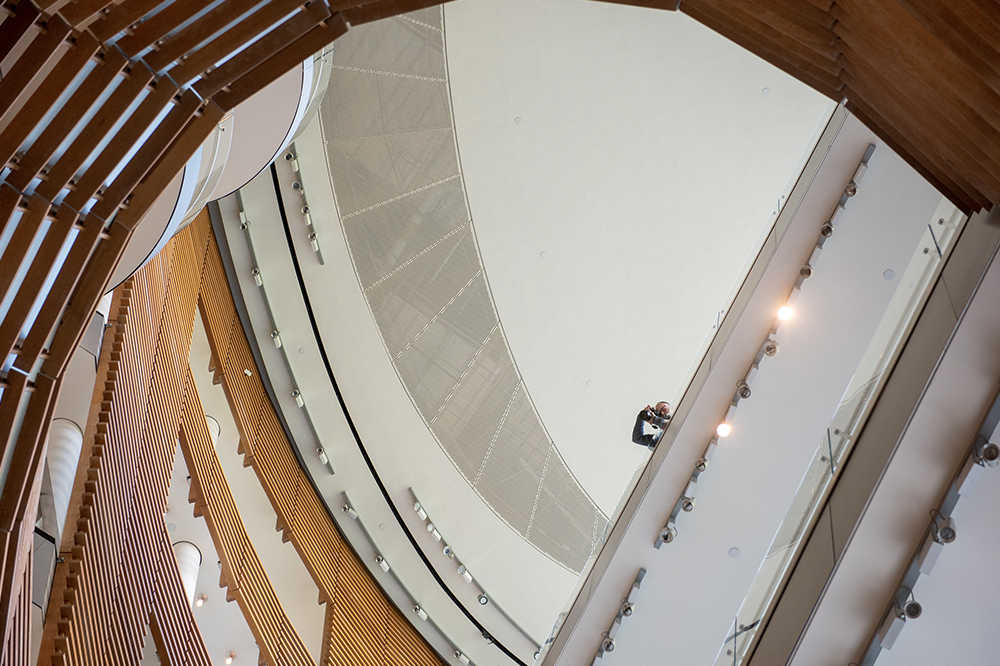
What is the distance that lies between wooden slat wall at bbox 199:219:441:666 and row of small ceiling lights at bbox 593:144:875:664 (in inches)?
230

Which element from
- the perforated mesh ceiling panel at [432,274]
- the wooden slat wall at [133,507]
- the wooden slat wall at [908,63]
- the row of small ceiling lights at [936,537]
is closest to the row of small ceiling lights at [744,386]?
the wooden slat wall at [908,63]

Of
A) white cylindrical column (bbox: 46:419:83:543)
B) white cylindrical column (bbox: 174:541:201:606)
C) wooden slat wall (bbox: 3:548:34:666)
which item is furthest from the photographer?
white cylindrical column (bbox: 174:541:201:606)

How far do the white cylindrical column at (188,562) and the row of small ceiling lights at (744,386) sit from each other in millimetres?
4654

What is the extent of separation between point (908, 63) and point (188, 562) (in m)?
8.54

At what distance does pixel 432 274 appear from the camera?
12789 mm

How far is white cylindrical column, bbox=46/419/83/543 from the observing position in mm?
6168

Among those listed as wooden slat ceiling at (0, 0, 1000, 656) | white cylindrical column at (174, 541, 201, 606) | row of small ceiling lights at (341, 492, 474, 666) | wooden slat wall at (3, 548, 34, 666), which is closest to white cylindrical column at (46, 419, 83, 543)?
wooden slat wall at (3, 548, 34, 666)

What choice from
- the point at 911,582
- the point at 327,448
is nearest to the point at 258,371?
the point at 327,448

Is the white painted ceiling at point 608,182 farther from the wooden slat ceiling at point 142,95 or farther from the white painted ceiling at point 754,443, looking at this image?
the wooden slat ceiling at point 142,95

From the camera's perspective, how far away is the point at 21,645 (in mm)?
4684

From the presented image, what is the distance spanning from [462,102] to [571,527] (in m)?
7.29

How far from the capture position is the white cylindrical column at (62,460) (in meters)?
6.17

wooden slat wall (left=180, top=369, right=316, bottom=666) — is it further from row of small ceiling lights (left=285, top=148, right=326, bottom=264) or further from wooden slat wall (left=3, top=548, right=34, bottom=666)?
wooden slat wall (left=3, top=548, right=34, bottom=666)

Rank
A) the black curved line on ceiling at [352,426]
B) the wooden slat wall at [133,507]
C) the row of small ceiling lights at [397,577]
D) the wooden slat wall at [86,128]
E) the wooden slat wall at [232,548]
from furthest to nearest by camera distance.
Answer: the row of small ceiling lights at [397,577], the black curved line on ceiling at [352,426], the wooden slat wall at [232,548], the wooden slat wall at [133,507], the wooden slat wall at [86,128]
